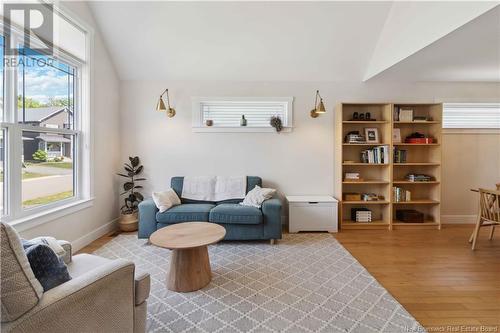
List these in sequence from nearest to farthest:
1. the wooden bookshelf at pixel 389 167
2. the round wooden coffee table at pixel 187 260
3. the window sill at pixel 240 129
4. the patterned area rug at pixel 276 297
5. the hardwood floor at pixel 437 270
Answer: the patterned area rug at pixel 276 297 → the hardwood floor at pixel 437 270 → the round wooden coffee table at pixel 187 260 → the wooden bookshelf at pixel 389 167 → the window sill at pixel 240 129

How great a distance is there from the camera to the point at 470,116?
4.13 metres

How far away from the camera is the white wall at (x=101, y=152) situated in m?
3.06

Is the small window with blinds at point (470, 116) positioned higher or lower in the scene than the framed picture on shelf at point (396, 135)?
higher

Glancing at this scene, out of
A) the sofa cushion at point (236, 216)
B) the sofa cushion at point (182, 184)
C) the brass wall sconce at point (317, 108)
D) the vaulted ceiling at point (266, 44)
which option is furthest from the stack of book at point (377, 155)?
the sofa cushion at point (236, 216)

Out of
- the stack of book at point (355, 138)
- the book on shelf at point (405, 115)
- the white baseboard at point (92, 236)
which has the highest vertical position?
the book on shelf at point (405, 115)

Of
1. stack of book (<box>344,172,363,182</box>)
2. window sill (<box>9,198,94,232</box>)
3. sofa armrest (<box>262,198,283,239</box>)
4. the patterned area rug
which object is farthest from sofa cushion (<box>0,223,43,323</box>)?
stack of book (<box>344,172,363,182</box>)

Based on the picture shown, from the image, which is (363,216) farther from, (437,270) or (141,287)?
(141,287)

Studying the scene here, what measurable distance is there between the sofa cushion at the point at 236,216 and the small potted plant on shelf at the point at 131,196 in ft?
4.62

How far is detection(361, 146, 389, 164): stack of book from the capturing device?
3.86 m

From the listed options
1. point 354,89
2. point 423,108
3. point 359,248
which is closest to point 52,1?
point 354,89

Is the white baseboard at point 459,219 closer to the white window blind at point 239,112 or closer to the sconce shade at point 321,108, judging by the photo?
the sconce shade at point 321,108

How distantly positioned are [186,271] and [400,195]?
344cm

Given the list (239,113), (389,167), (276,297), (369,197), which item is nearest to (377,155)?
(389,167)

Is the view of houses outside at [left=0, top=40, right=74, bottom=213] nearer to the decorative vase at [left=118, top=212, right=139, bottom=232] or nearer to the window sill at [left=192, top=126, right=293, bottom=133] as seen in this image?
the decorative vase at [left=118, top=212, right=139, bottom=232]
